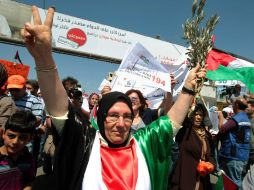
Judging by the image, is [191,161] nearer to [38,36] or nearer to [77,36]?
[38,36]

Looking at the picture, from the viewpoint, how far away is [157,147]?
2107 millimetres

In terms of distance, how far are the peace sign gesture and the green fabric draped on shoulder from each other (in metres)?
0.89

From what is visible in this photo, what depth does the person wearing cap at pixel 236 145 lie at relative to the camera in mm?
4977

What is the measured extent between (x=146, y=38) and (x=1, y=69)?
75.7 feet

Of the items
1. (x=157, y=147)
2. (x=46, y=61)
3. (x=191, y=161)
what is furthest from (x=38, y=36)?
(x=191, y=161)

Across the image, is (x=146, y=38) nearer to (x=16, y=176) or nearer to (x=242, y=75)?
(x=242, y=75)

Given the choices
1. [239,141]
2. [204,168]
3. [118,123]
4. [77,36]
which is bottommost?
[204,168]

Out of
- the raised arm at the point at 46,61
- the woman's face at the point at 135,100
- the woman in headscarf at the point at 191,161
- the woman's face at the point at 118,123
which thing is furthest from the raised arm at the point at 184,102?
the woman's face at the point at 135,100

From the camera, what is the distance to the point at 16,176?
227cm

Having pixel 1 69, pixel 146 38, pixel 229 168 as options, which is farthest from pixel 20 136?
pixel 146 38

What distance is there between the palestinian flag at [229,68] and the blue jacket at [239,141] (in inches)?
27.6

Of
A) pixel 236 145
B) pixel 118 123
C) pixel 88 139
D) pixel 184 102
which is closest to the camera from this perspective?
pixel 88 139

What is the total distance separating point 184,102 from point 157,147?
1.18 feet

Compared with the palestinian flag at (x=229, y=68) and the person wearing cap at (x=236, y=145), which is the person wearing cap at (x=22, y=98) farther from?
the person wearing cap at (x=236, y=145)
